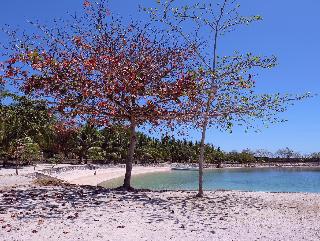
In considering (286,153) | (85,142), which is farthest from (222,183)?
(286,153)

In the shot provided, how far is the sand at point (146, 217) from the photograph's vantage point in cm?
957

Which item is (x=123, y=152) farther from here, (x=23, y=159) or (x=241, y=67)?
(x=241, y=67)

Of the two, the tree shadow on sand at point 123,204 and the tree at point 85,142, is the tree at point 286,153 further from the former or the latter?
the tree shadow on sand at point 123,204

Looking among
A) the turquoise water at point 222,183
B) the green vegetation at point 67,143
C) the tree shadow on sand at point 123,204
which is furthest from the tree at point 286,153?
the tree shadow on sand at point 123,204

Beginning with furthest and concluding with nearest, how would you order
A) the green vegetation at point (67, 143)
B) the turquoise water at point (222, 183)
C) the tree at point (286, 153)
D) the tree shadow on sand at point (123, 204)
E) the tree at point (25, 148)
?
the tree at point (286, 153) → the tree at point (25, 148) → the turquoise water at point (222, 183) → the green vegetation at point (67, 143) → the tree shadow on sand at point (123, 204)

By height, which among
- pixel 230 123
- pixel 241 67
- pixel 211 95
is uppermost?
pixel 241 67

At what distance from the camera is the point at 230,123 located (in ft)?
56.4

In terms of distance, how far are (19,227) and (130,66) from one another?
30.3 ft

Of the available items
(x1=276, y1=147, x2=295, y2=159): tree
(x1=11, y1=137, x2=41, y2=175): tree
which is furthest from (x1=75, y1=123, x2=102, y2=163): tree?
(x1=276, y1=147, x2=295, y2=159): tree

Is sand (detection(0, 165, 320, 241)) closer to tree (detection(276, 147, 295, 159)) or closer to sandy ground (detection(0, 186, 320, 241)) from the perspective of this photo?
sandy ground (detection(0, 186, 320, 241))

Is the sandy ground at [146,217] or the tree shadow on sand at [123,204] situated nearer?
the sandy ground at [146,217]

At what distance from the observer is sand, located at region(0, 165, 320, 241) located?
957 centimetres

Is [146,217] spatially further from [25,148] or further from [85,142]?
[85,142]

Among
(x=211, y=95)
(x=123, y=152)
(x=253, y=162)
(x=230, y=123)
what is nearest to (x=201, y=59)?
(x=211, y=95)
